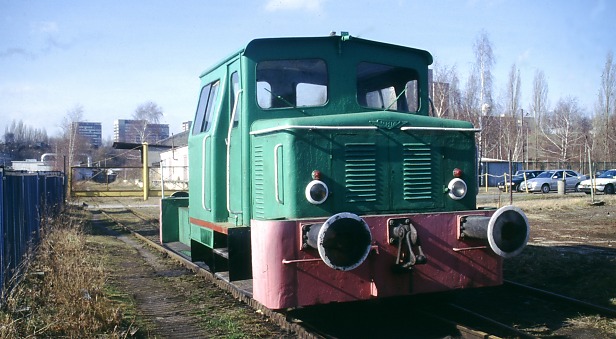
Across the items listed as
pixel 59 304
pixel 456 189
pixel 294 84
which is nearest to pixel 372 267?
pixel 456 189

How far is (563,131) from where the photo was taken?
54781mm

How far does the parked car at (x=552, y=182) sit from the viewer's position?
3234cm

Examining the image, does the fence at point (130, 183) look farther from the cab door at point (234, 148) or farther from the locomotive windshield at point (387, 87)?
the locomotive windshield at point (387, 87)

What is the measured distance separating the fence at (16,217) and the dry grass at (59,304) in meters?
0.25

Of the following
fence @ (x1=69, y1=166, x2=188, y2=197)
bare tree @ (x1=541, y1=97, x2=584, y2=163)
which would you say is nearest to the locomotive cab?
fence @ (x1=69, y1=166, x2=188, y2=197)

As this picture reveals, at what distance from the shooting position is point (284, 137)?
538 cm

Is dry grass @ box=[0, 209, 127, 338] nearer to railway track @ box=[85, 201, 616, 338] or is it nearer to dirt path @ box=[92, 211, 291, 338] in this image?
dirt path @ box=[92, 211, 291, 338]

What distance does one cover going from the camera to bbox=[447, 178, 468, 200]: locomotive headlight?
19.2ft

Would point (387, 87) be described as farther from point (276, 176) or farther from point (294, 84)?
point (276, 176)

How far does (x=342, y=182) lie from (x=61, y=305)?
337 centimetres

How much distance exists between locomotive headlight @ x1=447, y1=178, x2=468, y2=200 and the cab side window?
2827mm

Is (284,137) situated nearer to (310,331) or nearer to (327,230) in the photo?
(327,230)

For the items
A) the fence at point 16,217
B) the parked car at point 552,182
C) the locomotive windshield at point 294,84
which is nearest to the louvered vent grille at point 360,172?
the locomotive windshield at point 294,84

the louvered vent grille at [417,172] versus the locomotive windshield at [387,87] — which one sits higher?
the locomotive windshield at [387,87]
